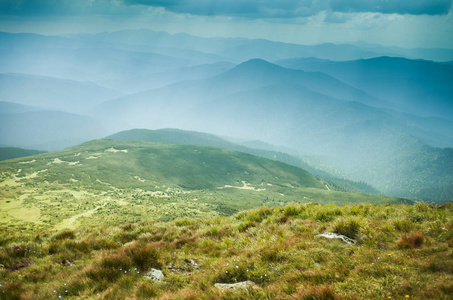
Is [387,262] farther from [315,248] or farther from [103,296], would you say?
[103,296]

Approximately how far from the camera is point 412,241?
22.6 feet

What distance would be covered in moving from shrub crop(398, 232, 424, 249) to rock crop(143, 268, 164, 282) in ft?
22.3

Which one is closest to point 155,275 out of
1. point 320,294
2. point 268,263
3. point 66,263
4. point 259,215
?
point 268,263

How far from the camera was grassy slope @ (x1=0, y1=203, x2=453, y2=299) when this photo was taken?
5258 mm

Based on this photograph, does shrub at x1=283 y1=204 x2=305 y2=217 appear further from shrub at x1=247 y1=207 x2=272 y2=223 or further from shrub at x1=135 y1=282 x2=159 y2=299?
shrub at x1=135 y1=282 x2=159 y2=299

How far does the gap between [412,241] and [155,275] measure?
24.2 feet

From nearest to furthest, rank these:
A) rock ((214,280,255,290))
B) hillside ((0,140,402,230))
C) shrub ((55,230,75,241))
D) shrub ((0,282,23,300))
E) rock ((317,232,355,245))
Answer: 1. rock ((214,280,255,290))
2. shrub ((0,282,23,300))
3. rock ((317,232,355,245))
4. shrub ((55,230,75,241))
5. hillside ((0,140,402,230))

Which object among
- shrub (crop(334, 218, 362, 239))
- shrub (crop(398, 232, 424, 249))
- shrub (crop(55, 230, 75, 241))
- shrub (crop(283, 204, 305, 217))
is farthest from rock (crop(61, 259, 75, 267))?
shrub (crop(398, 232, 424, 249))

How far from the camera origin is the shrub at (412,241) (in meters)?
6.79

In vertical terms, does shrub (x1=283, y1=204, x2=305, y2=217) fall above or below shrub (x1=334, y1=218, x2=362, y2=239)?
Answer: below

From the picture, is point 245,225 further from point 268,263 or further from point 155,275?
point 155,275

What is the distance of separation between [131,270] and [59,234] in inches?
290

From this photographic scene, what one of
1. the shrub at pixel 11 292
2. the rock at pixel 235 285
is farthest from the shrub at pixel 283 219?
the shrub at pixel 11 292

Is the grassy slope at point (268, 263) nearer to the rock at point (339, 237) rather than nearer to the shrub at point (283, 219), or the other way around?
the rock at point (339, 237)
